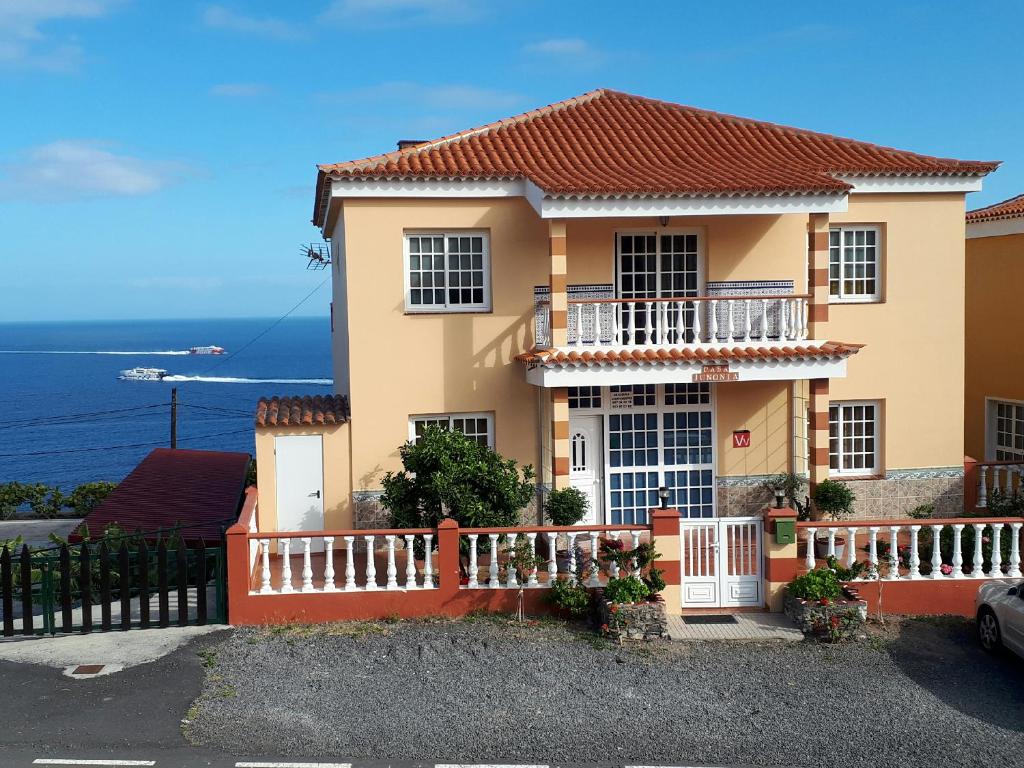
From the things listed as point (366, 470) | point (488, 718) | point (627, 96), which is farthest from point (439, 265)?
point (488, 718)

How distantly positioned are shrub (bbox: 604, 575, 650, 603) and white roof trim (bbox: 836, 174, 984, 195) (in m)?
8.81

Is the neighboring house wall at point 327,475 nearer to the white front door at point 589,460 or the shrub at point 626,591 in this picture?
the white front door at point 589,460

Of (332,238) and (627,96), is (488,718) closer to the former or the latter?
(332,238)

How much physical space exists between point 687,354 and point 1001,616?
6129 millimetres

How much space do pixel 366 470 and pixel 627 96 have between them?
968cm

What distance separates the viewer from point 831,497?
17.0m

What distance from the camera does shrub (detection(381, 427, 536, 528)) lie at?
14664 mm

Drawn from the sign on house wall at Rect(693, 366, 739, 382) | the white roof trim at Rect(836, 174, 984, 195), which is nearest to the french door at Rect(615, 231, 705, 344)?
the sign on house wall at Rect(693, 366, 739, 382)

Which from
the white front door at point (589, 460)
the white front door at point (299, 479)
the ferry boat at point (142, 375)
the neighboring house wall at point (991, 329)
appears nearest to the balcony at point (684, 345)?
the white front door at point (589, 460)

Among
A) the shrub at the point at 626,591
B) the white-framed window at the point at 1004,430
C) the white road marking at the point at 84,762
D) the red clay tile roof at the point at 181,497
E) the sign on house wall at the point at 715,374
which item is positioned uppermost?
the sign on house wall at the point at 715,374

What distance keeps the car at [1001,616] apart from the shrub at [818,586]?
171 centimetres

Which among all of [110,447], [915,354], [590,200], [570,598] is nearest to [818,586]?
[570,598]

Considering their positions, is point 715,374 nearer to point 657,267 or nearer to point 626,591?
point 657,267

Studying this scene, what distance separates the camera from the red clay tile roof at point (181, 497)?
18.4 meters
